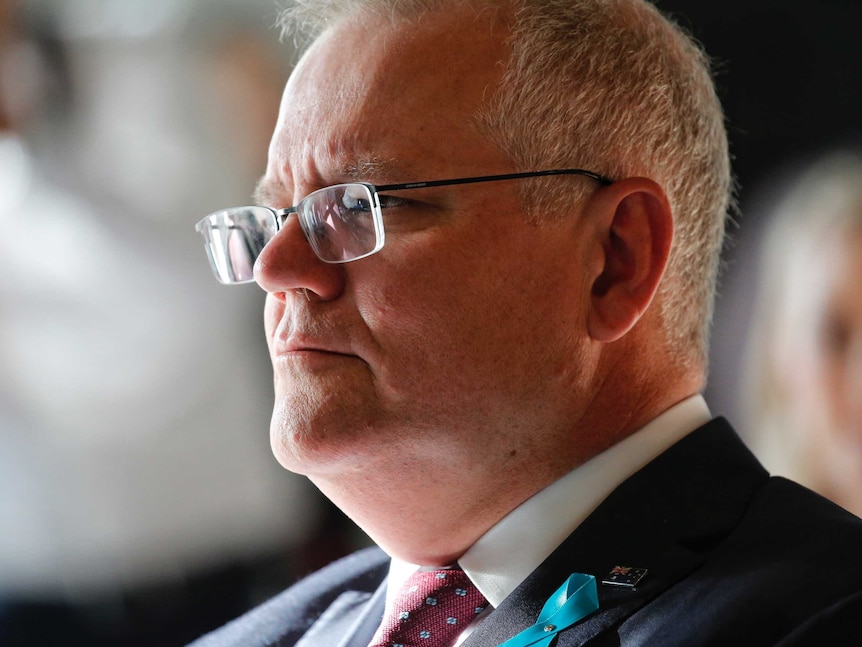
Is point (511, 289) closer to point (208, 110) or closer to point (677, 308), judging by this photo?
point (677, 308)

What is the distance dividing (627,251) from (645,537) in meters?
0.42

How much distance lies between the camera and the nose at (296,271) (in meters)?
1.40

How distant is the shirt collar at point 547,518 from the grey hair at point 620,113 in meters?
0.20

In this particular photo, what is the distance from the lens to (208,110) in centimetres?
317

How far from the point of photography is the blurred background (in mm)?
2855

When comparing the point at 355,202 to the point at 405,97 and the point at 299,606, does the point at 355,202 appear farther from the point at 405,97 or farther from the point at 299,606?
the point at 299,606

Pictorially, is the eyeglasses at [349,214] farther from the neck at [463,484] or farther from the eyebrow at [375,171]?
the neck at [463,484]

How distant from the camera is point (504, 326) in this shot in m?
1.37

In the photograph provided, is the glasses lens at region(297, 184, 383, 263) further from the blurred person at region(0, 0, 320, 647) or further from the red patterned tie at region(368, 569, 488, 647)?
the blurred person at region(0, 0, 320, 647)

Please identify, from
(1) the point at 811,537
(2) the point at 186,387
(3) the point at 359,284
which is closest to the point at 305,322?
(3) the point at 359,284

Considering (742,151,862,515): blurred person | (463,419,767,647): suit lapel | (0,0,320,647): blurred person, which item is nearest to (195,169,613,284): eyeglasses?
(463,419,767,647): suit lapel

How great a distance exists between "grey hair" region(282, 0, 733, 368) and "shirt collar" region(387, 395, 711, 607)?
202 millimetres

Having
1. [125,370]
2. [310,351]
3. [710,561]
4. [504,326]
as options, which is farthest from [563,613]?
[125,370]

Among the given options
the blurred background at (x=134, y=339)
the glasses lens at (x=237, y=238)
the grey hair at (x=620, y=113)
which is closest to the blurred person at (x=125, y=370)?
the blurred background at (x=134, y=339)
